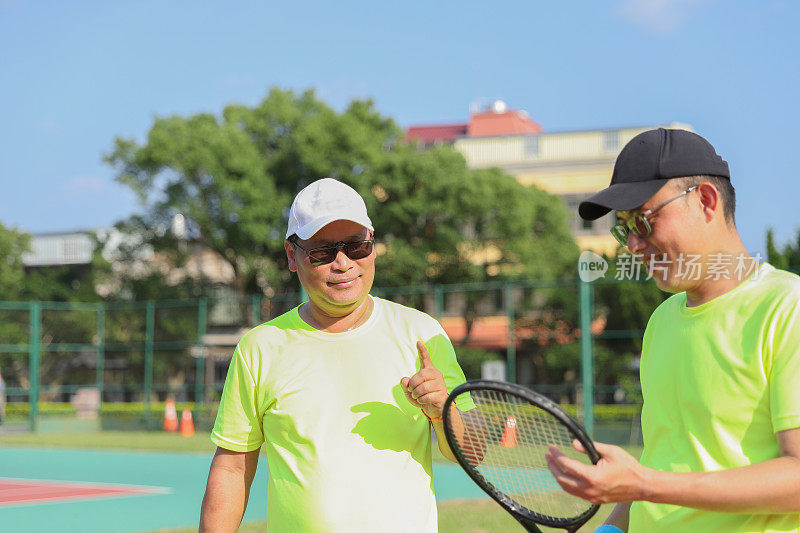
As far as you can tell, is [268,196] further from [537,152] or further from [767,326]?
[767,326]

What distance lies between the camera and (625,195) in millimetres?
2250

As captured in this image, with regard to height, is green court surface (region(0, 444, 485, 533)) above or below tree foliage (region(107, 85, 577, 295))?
below

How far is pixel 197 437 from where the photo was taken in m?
21.0

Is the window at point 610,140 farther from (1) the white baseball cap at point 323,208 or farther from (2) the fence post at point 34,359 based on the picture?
(1) the white baseball cap at point 323,208

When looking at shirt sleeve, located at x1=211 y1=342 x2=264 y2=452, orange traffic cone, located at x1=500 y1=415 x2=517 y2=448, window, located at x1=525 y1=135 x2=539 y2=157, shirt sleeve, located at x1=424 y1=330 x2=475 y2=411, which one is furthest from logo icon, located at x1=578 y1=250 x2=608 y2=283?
window, located at x1=525 y1=135 x2=539 y2=157

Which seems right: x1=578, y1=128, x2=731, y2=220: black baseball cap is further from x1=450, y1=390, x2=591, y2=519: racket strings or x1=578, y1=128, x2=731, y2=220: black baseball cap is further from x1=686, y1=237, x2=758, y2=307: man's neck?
x1=450, y1=390, x2=591, y2=519: racket strings

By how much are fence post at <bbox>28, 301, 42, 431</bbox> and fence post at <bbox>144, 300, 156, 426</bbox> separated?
2523 mm

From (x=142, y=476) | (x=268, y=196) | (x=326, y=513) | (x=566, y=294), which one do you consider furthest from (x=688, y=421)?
(x=268, y=196)

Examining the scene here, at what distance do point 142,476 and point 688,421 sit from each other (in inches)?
513

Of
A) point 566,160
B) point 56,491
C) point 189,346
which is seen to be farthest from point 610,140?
point 56,491

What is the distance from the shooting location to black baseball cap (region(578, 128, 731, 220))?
223 cm

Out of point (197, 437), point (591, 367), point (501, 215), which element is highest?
point (501, 215)

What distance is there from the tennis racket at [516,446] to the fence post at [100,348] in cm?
2250

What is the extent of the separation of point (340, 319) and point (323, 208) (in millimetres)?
362
